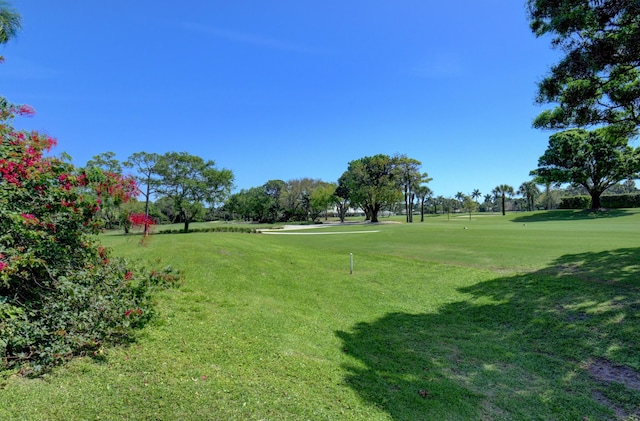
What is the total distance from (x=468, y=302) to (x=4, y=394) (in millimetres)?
9166

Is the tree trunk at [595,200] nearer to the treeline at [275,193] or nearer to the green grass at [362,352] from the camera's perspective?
the treeline at [275,193]

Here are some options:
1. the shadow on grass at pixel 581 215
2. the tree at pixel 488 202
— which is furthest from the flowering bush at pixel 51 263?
the tree at pixel 488 202

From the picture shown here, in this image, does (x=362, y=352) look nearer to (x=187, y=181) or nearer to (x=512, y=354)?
(x=512, y=354)

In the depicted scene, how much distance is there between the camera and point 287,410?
3244mm

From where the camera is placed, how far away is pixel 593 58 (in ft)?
22.2

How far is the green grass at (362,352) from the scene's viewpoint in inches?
124

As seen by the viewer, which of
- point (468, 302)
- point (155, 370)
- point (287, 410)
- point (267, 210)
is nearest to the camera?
point (287, 410)

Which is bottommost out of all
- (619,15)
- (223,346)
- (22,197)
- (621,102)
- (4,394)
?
(223,346)

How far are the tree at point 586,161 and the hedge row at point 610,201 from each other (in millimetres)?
8828

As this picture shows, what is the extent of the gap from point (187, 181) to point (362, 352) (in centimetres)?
3590

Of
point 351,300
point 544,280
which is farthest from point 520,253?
point 351,300

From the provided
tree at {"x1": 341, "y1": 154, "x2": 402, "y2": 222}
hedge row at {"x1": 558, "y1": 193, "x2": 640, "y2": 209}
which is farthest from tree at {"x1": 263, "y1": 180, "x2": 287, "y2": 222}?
hedge row at {"x1": 558, "y1": 193, "x2": 640, "y2": 209}

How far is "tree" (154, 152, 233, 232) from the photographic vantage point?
36.2 metres

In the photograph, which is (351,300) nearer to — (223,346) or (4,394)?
(223,346)
